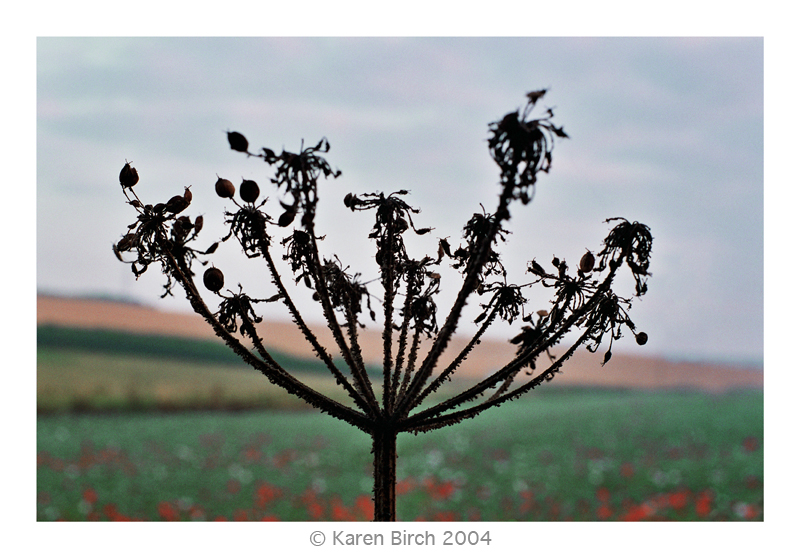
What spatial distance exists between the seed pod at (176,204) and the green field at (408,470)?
18.0 feet

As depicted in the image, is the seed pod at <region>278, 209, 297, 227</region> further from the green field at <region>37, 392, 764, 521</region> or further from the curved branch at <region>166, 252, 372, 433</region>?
the green field at <region>37, 392, 764, 521</region>

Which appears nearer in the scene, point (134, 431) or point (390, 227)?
point (390, 227)

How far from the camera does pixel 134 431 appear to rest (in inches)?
401

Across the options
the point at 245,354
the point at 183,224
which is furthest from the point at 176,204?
the point at 245,354

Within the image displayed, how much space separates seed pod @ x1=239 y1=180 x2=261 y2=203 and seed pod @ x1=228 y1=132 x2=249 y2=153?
178 mm

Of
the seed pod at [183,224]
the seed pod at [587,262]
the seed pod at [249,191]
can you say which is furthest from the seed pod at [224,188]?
the seed pod at [587,262]

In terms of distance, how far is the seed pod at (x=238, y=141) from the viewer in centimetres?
141

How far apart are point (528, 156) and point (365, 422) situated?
716 mm

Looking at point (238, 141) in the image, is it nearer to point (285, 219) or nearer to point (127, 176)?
point (285, 219)

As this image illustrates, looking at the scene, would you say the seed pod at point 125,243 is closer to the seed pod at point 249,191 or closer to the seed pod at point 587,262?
the seed pod at point 249,191

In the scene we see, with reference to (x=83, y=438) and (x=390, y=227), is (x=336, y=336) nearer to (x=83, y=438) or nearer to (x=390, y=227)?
(x=390, y=227)

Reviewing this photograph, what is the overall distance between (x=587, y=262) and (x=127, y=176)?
1102 mm

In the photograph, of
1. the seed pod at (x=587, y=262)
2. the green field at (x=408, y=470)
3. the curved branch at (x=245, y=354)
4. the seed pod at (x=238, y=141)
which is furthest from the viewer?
the green field at (x=408, y=470)

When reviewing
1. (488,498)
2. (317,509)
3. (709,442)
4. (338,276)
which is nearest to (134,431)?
(317,509)
